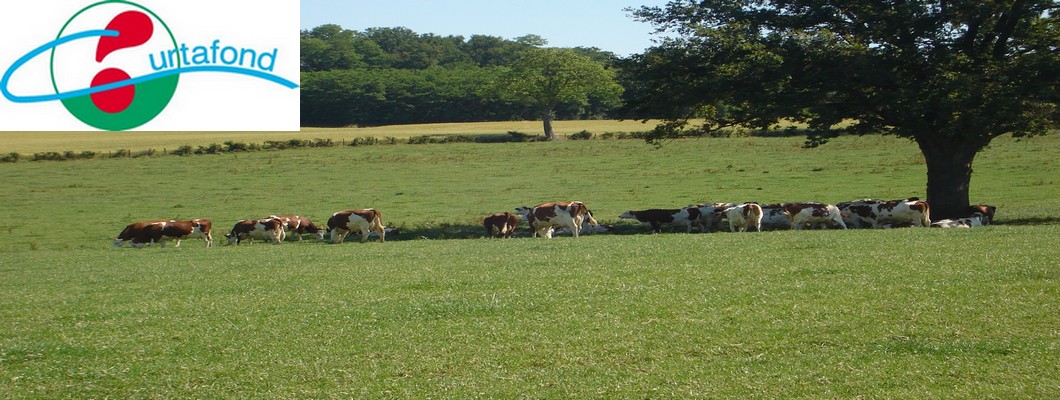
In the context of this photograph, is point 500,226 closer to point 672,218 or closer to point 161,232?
point 672,218

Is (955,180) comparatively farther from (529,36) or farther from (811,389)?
(529,36)

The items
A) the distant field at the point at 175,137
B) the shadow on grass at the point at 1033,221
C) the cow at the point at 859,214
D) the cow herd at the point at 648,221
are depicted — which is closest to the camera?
the shadow on grass at the point at 1033,221

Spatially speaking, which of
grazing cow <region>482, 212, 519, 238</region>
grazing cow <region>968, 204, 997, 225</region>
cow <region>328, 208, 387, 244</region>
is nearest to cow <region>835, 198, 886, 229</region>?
grazing cow <region>968, 204, 997, 225</region>

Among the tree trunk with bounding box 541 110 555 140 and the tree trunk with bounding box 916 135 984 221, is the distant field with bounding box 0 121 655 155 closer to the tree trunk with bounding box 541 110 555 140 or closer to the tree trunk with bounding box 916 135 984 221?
the tree trunk with bounding box 541 110 555 140

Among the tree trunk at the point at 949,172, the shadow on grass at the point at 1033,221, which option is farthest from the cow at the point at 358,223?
the shadow on grass at the point at 1033,221

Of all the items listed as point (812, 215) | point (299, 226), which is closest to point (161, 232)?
point (299, 226)

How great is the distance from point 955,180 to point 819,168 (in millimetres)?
18298

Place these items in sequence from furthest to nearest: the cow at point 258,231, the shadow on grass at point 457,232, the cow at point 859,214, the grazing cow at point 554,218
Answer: the cow at point 258,231 < the shadow on grass at point 457,232 < the cow at point 859,214 < the grazing cow at point 554,218

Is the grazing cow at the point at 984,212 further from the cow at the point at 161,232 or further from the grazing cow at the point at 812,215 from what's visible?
the cow at the point at 161,232

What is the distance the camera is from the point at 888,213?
88.8ft

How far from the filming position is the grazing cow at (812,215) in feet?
89.0

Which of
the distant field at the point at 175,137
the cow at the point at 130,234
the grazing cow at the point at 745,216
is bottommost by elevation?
the cow at the point at 130,234

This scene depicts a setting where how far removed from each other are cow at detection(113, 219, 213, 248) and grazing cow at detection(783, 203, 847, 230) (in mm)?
17344

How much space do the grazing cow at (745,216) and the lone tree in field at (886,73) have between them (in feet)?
9.22
